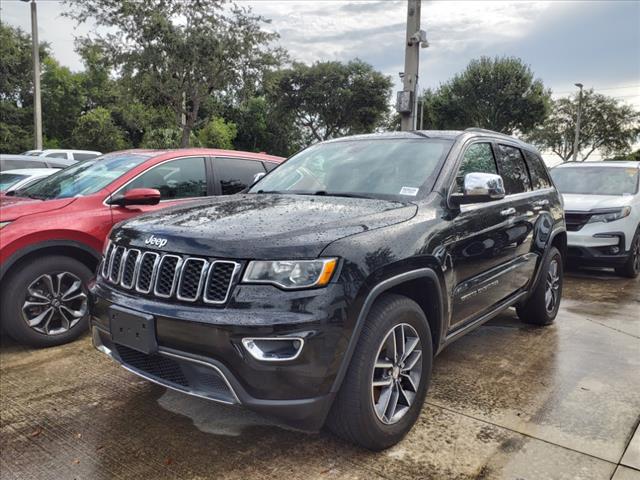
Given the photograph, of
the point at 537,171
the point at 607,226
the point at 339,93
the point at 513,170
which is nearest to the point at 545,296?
the point at 537,171

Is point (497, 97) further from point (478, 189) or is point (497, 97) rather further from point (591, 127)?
point (478, 189)

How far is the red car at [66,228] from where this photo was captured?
13.0 ft

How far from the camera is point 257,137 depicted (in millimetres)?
43094

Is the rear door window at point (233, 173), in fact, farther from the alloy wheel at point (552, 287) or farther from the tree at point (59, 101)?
the tree at point (59, 101)

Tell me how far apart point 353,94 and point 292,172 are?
114 feet

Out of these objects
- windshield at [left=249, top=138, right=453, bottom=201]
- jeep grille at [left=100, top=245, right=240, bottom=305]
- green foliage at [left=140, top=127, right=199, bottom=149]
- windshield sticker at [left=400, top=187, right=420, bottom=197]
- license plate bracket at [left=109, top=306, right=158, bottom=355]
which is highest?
green foliage at [left=140, top=127, right=199, bottom=149]

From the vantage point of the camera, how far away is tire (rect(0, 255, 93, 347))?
13.0 feet

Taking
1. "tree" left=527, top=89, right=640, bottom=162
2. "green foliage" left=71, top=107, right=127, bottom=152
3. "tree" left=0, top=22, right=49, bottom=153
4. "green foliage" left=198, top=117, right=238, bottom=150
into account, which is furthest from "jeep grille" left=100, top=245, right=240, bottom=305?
"tree" left=527, top=89, right=640, bottom=162

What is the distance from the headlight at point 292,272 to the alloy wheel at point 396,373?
50 centimetres

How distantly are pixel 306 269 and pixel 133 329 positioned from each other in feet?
3.04

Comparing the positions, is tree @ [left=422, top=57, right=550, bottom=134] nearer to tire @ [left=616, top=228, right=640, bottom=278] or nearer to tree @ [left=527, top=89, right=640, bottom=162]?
tree @ [left=527, top=89, right=640, bottom=162]

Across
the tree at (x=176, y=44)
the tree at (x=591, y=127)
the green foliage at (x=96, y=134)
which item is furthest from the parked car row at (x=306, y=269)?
the tree at (x=591, y=127)

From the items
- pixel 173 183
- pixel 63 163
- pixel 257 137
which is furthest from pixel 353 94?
pixel 173 183

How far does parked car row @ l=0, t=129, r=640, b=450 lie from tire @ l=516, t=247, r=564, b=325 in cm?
3
